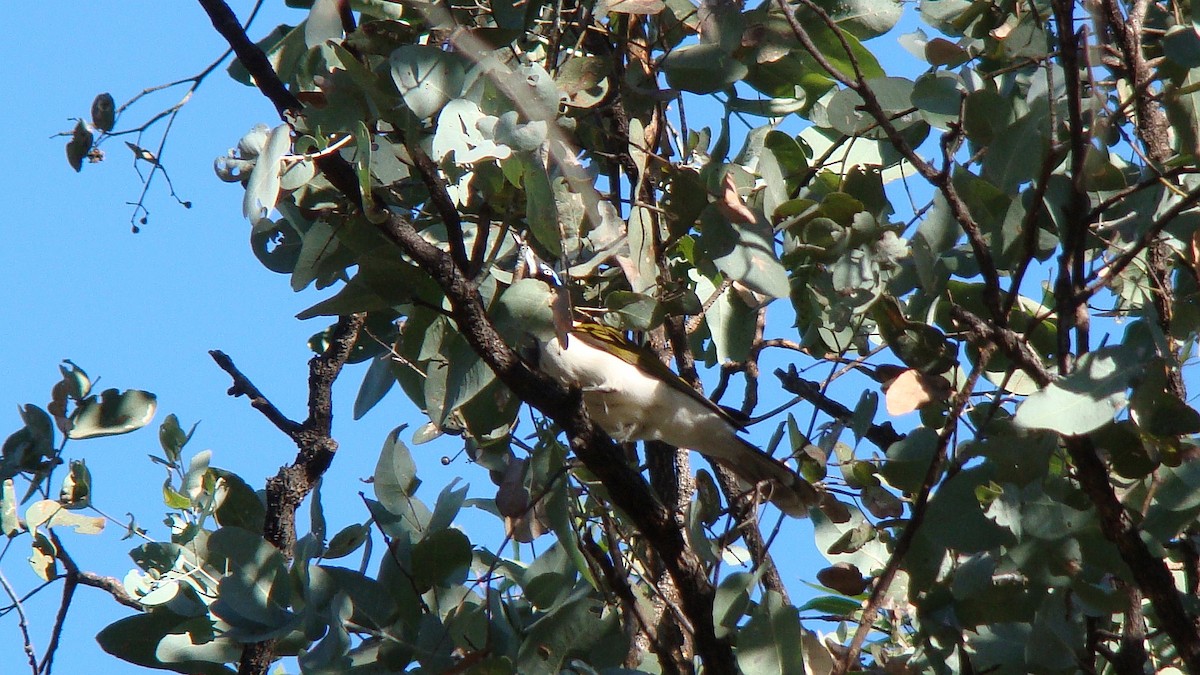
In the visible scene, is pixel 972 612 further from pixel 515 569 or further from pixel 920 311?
pixel 515 569

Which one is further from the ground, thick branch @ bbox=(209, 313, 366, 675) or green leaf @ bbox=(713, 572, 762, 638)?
thick branch @ bbox=(209, 313, 366, 675)

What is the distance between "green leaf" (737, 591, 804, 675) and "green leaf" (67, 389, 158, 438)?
1686mm

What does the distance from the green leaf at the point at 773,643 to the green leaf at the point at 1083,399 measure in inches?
27.8

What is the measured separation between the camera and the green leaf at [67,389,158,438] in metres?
3.05

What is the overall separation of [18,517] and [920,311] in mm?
2390

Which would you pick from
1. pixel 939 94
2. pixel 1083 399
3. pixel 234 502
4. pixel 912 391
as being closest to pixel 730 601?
pixel 912 391

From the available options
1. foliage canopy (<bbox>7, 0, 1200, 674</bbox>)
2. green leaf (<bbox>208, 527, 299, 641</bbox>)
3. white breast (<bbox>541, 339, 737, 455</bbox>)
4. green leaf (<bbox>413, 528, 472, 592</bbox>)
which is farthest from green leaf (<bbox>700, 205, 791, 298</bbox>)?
white breast (<bbox>541, 339, 737, 455</bbox>)

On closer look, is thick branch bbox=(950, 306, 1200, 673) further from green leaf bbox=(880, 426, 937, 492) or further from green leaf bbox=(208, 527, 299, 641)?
green leaf bbox=(208, 527, 299, 641)

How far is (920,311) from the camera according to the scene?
9.20ft

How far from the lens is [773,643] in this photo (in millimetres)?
2430

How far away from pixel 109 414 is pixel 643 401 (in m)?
1.75

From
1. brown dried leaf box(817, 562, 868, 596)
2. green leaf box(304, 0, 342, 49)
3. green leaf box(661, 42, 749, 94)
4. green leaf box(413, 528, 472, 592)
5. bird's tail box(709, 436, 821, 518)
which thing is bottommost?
brown dried leaf box(817, 562, 868, 596)

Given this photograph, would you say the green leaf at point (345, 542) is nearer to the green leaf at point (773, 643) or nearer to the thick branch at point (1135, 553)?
the green leaf at point (773, 643)

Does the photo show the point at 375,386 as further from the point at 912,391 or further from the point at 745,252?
the point at 912,391
